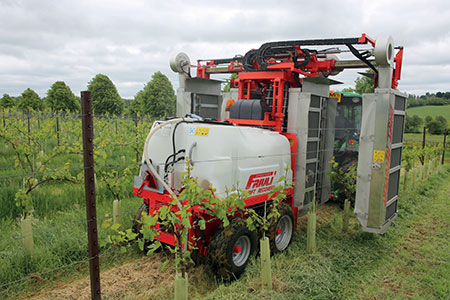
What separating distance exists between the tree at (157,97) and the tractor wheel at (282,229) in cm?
3276

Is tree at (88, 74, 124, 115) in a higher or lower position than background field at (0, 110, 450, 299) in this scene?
higher

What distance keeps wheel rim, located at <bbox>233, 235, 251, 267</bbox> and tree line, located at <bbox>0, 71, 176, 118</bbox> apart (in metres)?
33.6

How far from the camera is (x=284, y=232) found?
5.06 metres

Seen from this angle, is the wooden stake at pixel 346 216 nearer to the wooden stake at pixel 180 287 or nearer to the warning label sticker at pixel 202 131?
the warning label sticker at pixel 202 131

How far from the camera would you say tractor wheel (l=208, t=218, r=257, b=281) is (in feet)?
12.5

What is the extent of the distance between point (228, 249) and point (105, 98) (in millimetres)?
39408

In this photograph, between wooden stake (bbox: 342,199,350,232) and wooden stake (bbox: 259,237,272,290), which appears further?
wooden stake (bbox: 342,199,350,232)

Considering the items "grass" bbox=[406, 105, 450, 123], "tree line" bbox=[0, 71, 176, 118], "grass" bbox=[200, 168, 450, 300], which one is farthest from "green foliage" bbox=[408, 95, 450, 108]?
"grass" bbox=[200, 168, 450, 300]

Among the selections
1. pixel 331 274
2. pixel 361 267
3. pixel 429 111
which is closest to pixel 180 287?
pixel 331 274

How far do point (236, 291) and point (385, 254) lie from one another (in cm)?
271

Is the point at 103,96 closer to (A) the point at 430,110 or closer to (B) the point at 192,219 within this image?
(B) the point at 192,219

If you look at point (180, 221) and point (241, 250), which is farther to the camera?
point (241, 250)

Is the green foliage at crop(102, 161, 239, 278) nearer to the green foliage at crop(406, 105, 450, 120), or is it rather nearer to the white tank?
the white tank

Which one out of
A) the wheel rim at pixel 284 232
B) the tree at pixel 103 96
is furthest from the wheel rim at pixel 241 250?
the tree at pixel 103 96
